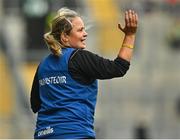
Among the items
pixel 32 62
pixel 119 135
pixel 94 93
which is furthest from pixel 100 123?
pixel 94 93

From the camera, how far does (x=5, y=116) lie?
19.6 metres

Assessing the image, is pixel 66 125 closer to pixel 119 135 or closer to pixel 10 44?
pixel 119 135

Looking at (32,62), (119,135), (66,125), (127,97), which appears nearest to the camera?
(66,125)

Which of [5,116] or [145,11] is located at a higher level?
[145,11]

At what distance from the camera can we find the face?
602cm

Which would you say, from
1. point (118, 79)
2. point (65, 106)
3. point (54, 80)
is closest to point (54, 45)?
point (54, 80)

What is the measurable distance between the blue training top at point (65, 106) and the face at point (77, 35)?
0.10 metres

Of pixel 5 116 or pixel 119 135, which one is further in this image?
pixel 5 116

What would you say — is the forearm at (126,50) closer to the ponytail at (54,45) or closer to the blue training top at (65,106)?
the blue training top at (65,106)

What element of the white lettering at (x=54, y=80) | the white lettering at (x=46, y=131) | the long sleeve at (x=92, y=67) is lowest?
the white lettering at (x=46, y=131)

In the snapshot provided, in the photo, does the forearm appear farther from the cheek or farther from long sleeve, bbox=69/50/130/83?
the cheek

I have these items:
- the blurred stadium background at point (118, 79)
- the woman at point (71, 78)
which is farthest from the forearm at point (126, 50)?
the blurred stadium background at point (118, 79)

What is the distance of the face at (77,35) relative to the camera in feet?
19.7

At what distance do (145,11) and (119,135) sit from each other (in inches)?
118
